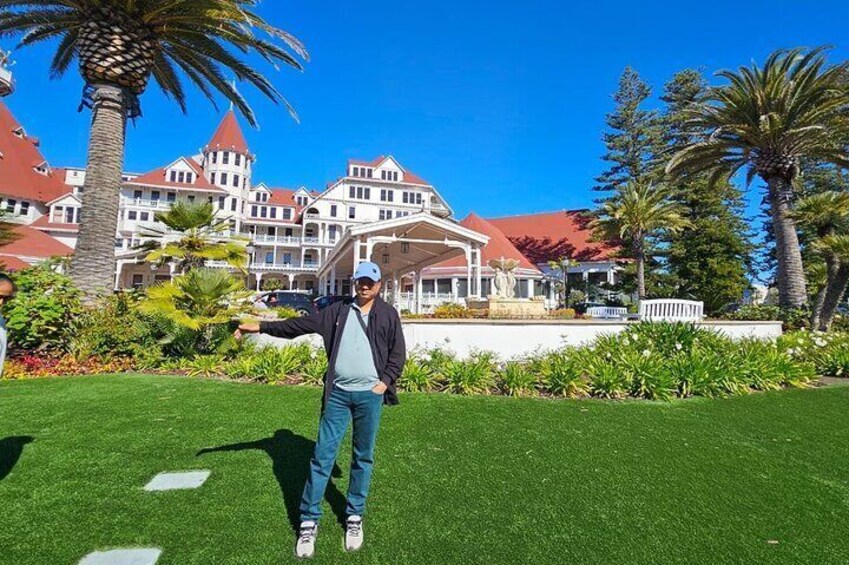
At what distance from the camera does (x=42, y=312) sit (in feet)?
25.4

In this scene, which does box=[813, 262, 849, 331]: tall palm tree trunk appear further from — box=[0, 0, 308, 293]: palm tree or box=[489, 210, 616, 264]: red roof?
box=[489, 210, 616, 264]: red roof

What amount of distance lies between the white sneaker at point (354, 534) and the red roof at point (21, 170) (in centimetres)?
4777

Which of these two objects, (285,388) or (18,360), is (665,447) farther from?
(18,360)

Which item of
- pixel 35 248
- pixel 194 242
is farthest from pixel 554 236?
pixel 35 248

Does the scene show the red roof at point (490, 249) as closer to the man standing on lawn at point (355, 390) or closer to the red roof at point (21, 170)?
the man standing on lawn at point (355, 390)

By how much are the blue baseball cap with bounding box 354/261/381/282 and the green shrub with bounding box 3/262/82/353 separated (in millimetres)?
8169

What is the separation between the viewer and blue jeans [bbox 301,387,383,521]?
270cm

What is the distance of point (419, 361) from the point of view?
8.02 metres

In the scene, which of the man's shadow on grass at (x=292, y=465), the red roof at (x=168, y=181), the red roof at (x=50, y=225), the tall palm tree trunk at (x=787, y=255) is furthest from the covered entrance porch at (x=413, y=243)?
the red roof at (x=50, y=225)

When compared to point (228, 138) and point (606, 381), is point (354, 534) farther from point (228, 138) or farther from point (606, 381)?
point (228, 138)

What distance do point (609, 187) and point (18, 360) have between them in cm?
4113

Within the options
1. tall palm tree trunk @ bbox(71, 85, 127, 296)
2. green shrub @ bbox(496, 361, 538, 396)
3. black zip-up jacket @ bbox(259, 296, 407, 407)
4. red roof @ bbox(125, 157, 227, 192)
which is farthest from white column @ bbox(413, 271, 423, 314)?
red roof @ bbox(125, 157, 227, 192)

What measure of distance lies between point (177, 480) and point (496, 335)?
22.0 feet

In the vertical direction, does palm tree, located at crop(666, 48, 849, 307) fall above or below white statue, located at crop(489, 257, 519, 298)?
above
